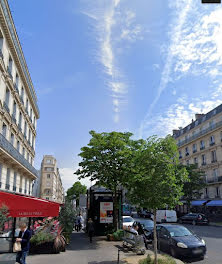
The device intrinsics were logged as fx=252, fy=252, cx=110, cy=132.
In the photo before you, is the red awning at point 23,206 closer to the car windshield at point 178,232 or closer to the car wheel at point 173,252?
the car wheel at point 173,252

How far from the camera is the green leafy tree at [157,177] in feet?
29.7

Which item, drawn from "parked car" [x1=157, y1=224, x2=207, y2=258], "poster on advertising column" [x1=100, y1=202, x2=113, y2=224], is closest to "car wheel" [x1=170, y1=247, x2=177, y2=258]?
"parked car" [x1=157, y1=224, x2=207, y2=258]

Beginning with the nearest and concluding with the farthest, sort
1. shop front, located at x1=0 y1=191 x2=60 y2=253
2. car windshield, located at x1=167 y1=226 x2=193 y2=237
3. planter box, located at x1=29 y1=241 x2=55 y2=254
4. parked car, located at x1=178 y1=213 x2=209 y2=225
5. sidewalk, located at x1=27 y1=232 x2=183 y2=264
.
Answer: shop front, located at x1=0 y1=191 x2=60 y2=253, sidewalk, located at x1=27 y1=232 x2=183 y2=264, planter box, located at x1=29 y1=241 x2=55 y2=254, car windshield, located at x1=167 y1=226 x2=193 y2=237, parked car, located at x1=178 y1=213 x2=209 y2=225

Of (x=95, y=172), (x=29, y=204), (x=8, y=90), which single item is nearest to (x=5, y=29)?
(x=8, y=90)

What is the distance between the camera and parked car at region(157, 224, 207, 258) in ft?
34.4

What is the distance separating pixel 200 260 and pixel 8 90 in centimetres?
1808

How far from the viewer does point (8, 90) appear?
67.7ft

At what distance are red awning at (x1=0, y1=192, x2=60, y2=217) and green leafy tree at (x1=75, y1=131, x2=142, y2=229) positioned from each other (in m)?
8.38

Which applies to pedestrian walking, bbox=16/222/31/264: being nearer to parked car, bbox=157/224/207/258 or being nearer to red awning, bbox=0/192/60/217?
red awning, bbox=0/192/60/217

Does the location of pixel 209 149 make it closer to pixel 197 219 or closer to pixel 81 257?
pixel 197 219

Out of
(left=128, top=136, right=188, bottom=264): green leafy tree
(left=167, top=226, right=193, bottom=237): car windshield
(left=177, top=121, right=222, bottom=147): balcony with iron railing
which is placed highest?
(left=177, top=121, right=222, bottom=147): balcony with iron railing

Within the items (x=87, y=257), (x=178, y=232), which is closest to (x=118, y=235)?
(x=178, y=232)

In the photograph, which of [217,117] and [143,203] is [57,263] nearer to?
[143,203]

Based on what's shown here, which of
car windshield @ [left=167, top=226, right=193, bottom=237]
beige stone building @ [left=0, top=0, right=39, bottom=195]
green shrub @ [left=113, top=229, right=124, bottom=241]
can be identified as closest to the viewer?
car windshield @ [left=167, top=226, right=193, bottom=237]
